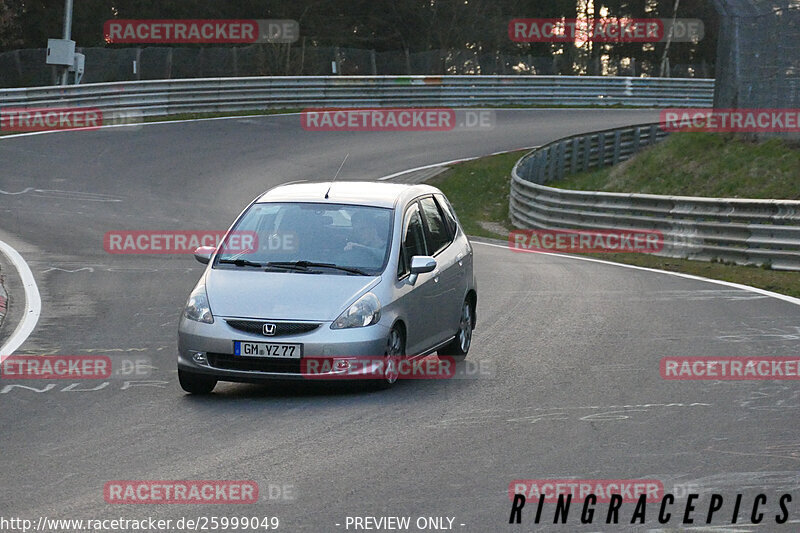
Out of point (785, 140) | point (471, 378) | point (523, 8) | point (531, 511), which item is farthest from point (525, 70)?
point (531, 511)

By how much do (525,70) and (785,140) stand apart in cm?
2984

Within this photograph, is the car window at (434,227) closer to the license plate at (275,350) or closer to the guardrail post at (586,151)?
the license plate at (275,350)

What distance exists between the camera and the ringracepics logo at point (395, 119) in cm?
3906

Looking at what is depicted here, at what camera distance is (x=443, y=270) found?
1085 centimetres

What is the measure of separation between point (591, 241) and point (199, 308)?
14731 millimetres

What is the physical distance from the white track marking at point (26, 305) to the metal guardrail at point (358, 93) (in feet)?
51.4

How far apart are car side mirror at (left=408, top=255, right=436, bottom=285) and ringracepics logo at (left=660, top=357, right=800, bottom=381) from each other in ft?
6.82

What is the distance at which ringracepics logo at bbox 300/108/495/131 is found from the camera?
39.1 meters

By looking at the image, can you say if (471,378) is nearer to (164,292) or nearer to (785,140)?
(164,292)

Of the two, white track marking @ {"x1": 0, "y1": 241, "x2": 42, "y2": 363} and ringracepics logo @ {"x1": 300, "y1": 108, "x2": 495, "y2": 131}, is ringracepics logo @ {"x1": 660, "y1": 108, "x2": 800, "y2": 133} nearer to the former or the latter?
ringracepics logo @ {"x1": 300, "y1": 108, "x2": 495, "y2": 131}

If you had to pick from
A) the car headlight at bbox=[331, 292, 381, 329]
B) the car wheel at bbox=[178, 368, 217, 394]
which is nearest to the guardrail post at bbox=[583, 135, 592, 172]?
the car headlight at bbox=[331, 292, 381, 329]

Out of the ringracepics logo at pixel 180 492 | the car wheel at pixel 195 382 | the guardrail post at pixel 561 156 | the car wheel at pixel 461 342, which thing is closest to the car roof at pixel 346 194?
the car wheel at pixel 461 342

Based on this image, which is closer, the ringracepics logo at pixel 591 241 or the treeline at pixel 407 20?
the ringracepics logo at pixel 591 241

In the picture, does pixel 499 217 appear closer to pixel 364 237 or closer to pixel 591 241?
pixel 591 241
